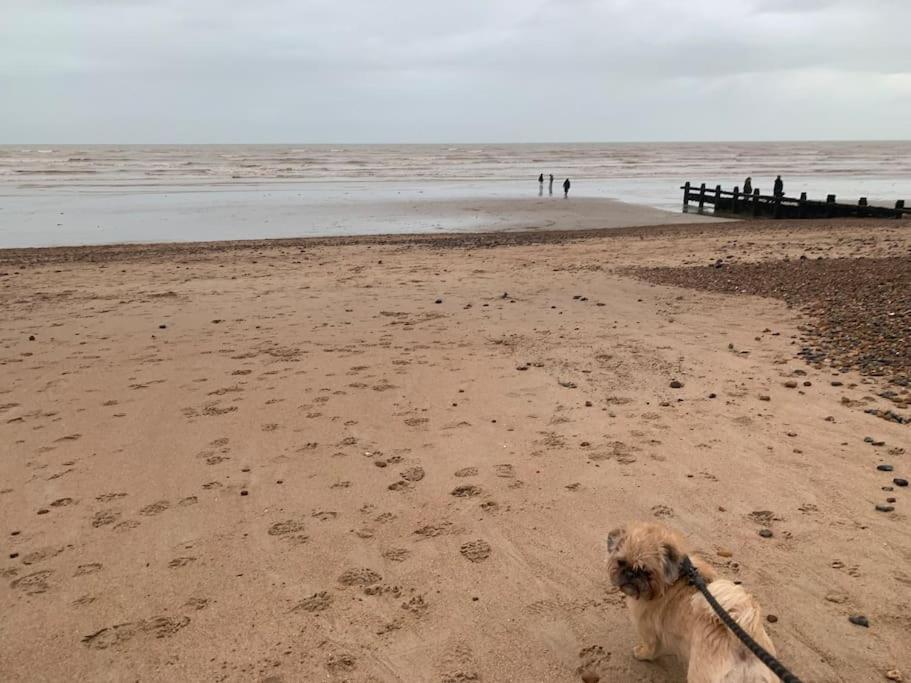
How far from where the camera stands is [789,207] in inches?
1026

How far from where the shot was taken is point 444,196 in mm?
35688

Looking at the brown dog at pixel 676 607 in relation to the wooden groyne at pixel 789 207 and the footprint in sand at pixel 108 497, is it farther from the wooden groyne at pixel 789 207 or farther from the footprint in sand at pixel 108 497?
the wooden groyne at pixel 789 207

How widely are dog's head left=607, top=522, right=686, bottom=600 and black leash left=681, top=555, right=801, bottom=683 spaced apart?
5 centimetres

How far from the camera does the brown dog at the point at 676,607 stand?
239 cm

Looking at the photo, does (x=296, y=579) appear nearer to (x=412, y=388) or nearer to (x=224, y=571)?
(x=224, y=571)

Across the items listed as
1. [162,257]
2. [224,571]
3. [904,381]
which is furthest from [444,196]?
[224,571]

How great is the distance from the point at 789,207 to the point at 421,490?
86.8ft

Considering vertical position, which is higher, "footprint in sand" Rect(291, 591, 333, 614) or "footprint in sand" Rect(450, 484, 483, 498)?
"footprint in sand" Rect(450, 484, 483, 498)

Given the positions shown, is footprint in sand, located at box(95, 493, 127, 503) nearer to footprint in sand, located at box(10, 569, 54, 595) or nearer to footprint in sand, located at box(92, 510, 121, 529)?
footprint in sand, located at box(92, 510, 121, 529)

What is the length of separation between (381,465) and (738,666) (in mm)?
3184

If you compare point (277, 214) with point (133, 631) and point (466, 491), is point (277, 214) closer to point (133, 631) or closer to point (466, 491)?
point (466, 491)

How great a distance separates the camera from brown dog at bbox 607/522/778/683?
239 centimetres

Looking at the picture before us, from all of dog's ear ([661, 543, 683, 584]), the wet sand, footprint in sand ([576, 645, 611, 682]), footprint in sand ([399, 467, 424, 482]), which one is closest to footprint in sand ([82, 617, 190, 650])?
footprint in sand ([399, 467, 424, 482])

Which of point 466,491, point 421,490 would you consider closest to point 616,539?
point 466,491
